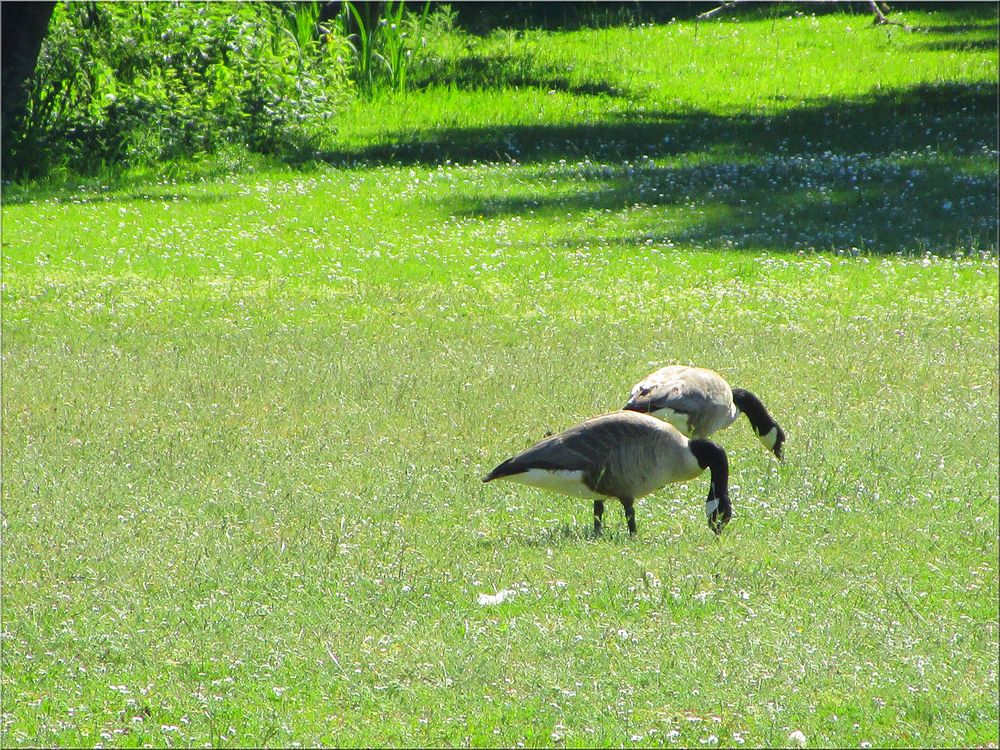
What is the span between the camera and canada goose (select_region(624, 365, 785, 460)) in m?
7.95

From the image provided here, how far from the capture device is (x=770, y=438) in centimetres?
819

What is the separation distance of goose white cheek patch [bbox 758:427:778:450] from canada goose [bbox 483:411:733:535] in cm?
119

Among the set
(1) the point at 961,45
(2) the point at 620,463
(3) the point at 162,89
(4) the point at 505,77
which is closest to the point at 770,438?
(2) the point at 620,463

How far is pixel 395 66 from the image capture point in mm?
24922

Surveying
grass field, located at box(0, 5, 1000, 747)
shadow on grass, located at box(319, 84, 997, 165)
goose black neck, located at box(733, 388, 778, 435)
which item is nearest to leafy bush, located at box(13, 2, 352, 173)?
grass field, located at box(0, 5, 1000, 747)

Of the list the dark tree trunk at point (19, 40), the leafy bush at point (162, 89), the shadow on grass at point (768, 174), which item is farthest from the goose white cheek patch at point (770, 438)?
the leafy bush at point (162, 89)

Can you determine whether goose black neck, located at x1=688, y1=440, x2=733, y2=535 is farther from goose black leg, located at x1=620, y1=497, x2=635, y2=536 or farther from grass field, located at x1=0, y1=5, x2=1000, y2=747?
goose black leg, located at x1=620, y1=497, x2=635, y2=536

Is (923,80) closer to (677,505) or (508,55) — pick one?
(508,55)

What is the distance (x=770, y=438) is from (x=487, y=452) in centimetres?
176

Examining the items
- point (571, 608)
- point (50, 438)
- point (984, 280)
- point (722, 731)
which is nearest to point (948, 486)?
point (571, 608)

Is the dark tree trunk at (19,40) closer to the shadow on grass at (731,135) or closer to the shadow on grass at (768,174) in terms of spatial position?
the shadow on grass at (731,135)

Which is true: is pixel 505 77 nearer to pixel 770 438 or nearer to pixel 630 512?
pixel 770 438

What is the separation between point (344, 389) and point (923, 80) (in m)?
19.0

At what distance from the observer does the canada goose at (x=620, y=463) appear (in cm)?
674
